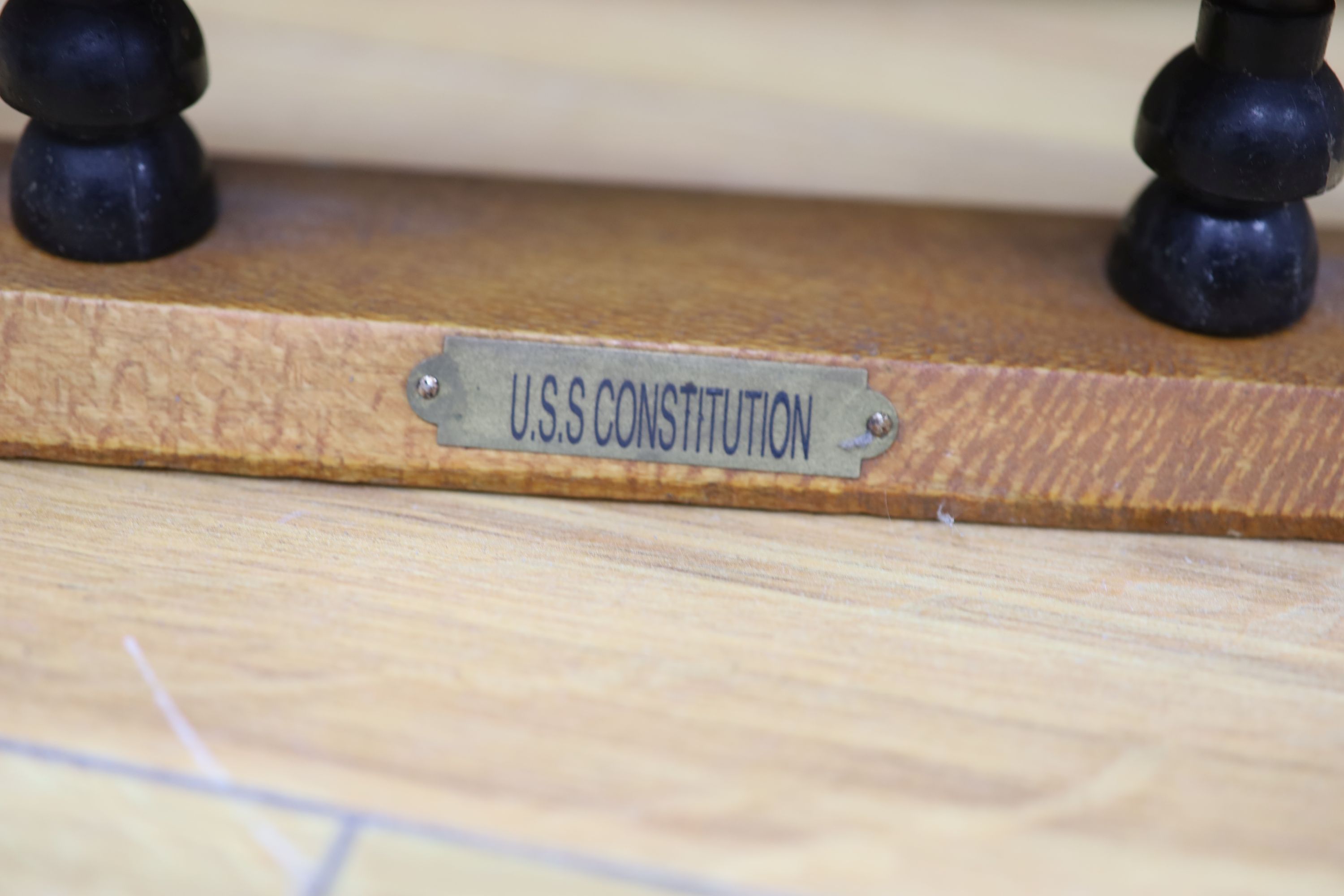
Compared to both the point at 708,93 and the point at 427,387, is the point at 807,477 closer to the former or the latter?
the point at 427,387

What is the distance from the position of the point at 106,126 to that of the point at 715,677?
→ 1.16 feet

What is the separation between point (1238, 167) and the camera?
1.77 feet

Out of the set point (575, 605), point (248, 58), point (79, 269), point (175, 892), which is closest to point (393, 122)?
point (248, 58)

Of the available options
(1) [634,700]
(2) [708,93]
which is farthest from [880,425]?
(2) [708,93]

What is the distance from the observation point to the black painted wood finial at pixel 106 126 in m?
0.54

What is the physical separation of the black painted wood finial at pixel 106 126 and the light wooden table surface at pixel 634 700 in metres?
0.11

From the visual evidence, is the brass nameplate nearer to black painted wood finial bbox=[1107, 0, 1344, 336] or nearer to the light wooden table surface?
the light wooden table surface

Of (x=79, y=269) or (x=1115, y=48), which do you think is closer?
(x=79, y=269)

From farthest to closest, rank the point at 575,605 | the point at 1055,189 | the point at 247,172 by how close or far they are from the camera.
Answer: the point at 1055,189 < the point at 247,172 < the point at 575,605

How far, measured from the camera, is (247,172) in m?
0.69

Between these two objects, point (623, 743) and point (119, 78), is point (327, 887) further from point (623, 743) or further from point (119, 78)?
point (119, 78)

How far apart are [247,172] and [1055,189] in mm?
492

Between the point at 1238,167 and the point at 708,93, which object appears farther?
the point at 708,93

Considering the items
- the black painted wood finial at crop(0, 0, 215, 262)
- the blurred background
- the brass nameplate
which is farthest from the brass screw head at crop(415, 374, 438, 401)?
the blurred background
